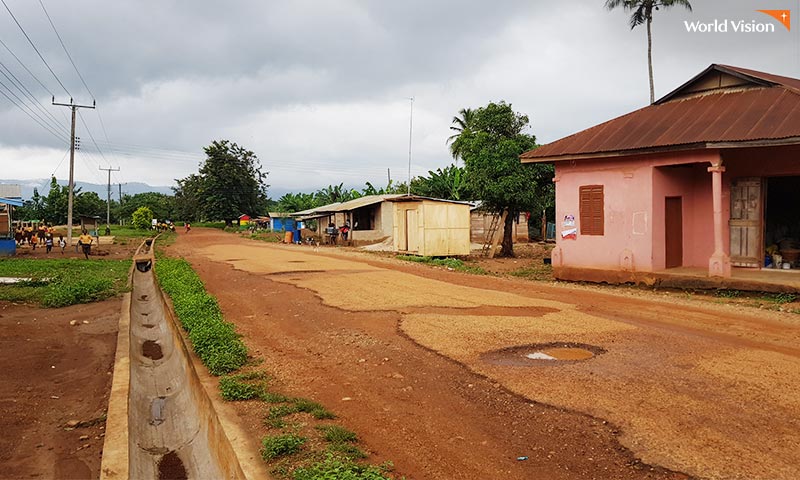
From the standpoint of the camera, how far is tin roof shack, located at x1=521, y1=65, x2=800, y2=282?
13211mm

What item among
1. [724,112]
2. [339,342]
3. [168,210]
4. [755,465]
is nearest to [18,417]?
[339,342]

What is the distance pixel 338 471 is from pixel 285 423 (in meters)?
1.34

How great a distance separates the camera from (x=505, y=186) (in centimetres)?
2261

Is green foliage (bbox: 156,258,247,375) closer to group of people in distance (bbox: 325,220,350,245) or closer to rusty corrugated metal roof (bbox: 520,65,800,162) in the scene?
rusty corrugated metal roof (bbox: 520,65,800,162)

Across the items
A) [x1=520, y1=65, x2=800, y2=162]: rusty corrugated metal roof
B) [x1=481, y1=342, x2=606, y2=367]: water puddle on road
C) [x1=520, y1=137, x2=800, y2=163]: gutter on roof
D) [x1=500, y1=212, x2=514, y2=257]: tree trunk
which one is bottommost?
[x1=481, y1=342, x2=606, y2=367]: water puddle on road

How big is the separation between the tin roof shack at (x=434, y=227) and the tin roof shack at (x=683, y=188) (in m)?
8.73

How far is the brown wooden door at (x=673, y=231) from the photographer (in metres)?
14.5

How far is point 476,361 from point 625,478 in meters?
3.24

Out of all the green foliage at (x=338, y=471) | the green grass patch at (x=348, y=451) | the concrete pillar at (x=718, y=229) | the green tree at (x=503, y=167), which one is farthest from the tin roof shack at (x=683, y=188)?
the green foliage at (x=338, y=471)

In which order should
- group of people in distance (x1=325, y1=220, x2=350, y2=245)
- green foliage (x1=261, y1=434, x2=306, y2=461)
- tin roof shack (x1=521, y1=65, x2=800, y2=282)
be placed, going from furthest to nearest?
group of people in distance (x1=325, y1=220, x2=350, y2=245) < tin roof shack (x1=521, y1=65, x2=800, y2=282) < green foliage (x1=261, y1=434, x2=306, y2=461)

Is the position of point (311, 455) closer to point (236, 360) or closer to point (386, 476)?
point (386, 476)

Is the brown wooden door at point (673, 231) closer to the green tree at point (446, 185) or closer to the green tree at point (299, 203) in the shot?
the green tree at point (446, 185)

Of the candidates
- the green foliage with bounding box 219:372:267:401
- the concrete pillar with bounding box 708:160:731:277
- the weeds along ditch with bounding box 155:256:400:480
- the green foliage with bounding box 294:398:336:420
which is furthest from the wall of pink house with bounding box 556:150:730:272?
the green foliage with bounding box 294:398:336:420

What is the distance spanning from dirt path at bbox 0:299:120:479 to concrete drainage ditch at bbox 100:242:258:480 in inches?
8.8
